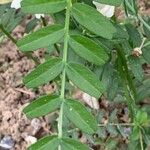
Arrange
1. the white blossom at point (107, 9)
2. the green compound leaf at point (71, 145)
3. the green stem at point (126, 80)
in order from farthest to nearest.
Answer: the green stem at point (126, 80)
the white blossom at point (107, 9)
the green compound leaf at point (71, 145)

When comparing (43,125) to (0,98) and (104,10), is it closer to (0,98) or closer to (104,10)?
(0,98)

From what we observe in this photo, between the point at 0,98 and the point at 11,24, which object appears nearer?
the point at 11,24

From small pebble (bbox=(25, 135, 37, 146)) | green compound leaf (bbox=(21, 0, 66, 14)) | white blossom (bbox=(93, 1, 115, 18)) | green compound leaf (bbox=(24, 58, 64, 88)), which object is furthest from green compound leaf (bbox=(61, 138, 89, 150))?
small pebble (bbox=(25, 135, 37, 146))

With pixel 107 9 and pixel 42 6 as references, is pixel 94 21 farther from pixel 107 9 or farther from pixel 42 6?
pixel 107 9

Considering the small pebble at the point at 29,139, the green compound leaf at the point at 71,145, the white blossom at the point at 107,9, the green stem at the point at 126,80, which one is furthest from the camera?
the small pebble at the point at 29,139

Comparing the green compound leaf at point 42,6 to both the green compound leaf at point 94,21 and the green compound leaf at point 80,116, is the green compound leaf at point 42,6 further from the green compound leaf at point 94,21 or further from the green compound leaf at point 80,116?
the green compound leaf at point 80,116

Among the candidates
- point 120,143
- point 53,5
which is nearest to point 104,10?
point 53,5

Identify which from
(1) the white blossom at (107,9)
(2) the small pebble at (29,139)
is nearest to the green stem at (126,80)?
(1) the white blossom at (107,9)
